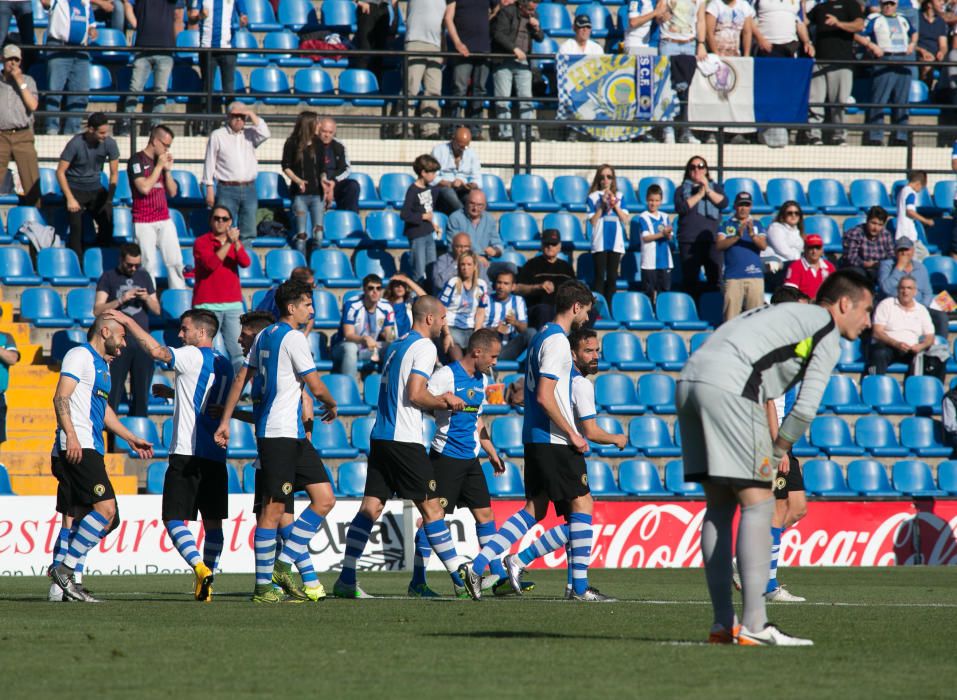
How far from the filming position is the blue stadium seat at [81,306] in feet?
61.0

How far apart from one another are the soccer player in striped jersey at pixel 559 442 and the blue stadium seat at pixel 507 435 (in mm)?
6993

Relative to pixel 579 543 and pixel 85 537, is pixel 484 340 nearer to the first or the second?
pixel 579 543

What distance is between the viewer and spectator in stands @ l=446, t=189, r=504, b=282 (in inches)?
768

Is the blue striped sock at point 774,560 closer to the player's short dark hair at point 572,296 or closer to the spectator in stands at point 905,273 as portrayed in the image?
the player's short dark hair at point 572,296

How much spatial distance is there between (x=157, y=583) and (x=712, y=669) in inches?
350

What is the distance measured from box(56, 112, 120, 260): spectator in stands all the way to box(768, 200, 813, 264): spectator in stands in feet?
29.1

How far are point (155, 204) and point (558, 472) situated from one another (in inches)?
364

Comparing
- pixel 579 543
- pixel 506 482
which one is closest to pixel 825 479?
pixel 506 482

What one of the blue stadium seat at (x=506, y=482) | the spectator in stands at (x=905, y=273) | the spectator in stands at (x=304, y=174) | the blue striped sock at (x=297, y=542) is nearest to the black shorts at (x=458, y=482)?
the blue striped sock at (x=297, y=542)

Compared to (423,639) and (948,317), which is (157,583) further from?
(948,317)

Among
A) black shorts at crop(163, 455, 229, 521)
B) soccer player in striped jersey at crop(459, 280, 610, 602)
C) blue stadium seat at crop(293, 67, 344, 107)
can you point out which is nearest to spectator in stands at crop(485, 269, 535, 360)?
blue stadium seat at crop(293, 67, 344, 107)

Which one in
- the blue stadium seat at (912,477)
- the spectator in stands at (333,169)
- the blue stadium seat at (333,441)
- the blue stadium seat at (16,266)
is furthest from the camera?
the spectator in stands at (333,169)

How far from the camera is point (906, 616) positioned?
9.59 metres

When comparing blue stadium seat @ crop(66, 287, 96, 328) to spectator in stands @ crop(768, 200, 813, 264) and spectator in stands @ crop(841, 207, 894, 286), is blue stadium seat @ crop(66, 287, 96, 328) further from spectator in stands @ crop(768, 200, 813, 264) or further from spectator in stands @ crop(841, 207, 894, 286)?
spectator in stands @ crop(841, 207, 894, 286)
